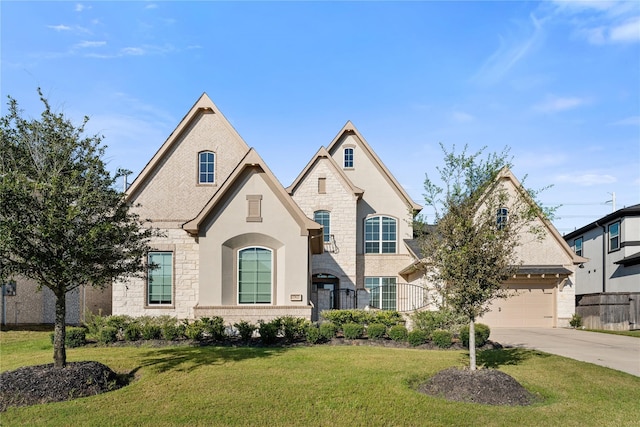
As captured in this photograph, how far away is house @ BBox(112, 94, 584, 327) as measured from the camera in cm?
1723

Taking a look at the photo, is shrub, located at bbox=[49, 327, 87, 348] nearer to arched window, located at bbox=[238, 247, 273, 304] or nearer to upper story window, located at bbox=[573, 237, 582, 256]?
arched window, located at bbox=[238, 247, 273, 304]

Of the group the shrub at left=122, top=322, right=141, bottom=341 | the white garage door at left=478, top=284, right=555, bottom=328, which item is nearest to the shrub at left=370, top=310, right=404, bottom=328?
the shrub at left=122, top=322, right=141, bottom=341

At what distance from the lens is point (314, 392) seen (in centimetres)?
968

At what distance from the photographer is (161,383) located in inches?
412

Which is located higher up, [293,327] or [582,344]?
[293,327]

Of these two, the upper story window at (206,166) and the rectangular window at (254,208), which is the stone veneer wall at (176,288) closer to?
the upper story window at (206,166)

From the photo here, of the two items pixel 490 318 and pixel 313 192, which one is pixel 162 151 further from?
pixel 490 318

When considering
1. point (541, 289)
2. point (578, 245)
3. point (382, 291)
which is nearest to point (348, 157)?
point (382, 291)

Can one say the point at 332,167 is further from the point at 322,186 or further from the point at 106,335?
the point at 106,335

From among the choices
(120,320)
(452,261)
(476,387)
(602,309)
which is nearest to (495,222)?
(452,261)

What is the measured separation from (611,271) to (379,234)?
14.7 meters

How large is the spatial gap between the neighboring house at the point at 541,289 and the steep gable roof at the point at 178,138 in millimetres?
10878

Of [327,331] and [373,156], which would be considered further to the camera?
[373,156]

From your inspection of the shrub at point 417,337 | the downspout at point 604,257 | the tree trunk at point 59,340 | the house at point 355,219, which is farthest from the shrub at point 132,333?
the downspout at point 604,257
